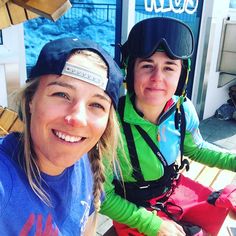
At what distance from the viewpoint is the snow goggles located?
1570mm

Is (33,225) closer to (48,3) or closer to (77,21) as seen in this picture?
(48,3)

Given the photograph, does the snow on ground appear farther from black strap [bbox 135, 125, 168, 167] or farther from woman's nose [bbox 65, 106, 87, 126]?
woman's nose [bbox 65, 106, 87, 126]

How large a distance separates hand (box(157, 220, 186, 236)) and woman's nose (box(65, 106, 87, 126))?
2.65 feet

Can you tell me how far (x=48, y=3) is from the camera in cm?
119

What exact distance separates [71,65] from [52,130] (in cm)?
22

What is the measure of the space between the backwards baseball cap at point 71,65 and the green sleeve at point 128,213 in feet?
2.14

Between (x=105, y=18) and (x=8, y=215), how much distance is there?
262 centimetres

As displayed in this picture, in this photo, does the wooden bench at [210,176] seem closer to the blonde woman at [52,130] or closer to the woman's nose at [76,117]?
the blonde woman at [52,130]

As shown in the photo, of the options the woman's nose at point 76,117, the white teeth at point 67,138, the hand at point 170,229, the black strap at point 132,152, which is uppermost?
the woman's nose at point 76,117

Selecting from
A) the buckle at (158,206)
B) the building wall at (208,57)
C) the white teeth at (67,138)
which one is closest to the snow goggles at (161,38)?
the white teeth at (67,138)

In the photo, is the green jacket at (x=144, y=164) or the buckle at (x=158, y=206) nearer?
the green jacket at (x=144, y=164)

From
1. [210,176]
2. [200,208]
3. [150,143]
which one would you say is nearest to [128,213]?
[150,143]

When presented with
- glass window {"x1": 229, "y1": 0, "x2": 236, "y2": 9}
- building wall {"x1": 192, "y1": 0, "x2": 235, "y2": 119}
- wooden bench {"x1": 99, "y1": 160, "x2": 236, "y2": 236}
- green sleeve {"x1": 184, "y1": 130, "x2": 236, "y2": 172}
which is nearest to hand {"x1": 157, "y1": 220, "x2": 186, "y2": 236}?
green sleeve {"x1": 184, "y1": 130, "x2": 236, "y2": 172}

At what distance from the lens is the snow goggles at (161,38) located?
1570mm
